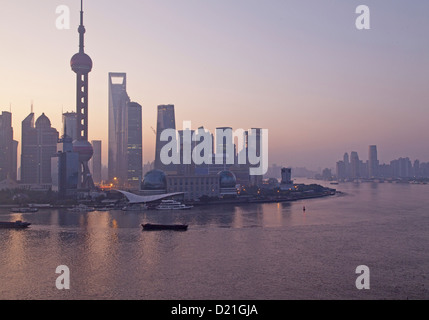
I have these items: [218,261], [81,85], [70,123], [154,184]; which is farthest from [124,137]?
[218,261]

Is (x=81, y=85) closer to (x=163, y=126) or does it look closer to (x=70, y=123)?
(x=70, y=123)

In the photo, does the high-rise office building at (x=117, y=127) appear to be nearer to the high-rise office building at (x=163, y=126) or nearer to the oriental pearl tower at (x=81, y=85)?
the high-rise office building at (x=163, y=126)

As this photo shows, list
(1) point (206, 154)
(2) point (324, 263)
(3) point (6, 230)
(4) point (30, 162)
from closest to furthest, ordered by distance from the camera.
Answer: (2) point (324, 263) → (3) point (6, 230) → (4) point (30, 162) → (1) point (206, 154)

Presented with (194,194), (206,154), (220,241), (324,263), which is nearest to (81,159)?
(194,194)

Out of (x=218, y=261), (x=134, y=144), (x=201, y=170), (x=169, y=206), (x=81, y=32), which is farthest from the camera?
(x=134, y=144)

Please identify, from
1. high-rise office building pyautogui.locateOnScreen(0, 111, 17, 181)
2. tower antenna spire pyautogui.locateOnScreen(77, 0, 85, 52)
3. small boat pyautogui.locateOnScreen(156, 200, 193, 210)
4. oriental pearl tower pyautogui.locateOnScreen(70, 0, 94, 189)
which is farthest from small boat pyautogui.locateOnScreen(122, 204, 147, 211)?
high-rise office building pyautogui.locateOnScreen(0, 111, 17, 181)
